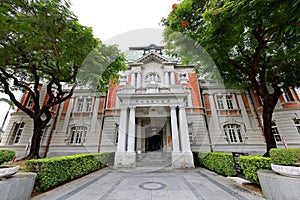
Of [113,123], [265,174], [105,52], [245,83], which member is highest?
[105,52]

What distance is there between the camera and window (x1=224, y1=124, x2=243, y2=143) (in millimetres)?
11664

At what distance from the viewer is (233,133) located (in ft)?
39.2

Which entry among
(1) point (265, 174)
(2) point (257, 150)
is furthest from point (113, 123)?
(2) point (257, 150)

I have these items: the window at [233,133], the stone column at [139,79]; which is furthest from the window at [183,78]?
the window at [233,133]

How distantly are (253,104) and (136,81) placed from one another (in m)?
12.6

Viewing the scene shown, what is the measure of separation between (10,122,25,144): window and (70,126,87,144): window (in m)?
4.45

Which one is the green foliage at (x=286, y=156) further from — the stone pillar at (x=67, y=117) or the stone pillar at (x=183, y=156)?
the stone pillar at (x=67, y=117)

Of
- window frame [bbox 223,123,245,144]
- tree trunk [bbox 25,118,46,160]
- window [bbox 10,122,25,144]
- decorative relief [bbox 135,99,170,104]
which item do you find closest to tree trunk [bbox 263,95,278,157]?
decorative relief [bbox 135,99,170,104]

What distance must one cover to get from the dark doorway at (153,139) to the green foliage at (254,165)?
8402 millimetres

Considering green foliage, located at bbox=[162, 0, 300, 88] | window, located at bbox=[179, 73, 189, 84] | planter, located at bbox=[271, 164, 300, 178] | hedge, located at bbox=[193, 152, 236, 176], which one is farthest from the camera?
window, located at bbox=[179, 73, 189, 84]

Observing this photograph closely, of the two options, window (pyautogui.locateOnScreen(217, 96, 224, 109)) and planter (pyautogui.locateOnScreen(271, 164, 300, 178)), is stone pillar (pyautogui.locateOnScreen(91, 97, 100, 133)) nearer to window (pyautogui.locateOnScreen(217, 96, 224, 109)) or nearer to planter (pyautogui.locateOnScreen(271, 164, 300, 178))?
planter (pyautogui.locateOnScreen(271, 164, 300, 178))

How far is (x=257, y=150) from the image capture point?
10875 mm

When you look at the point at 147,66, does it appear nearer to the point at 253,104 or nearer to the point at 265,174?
the point at 253,104

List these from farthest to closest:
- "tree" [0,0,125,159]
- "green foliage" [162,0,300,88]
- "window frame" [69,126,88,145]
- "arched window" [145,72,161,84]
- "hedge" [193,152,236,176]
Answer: "arched window" [145,72,161,84], "window frame" [69,126,88,145], "hedge" [193,152,236,176], "tree" [0,0,125,159], "green foliage" [162,0,300,88]
